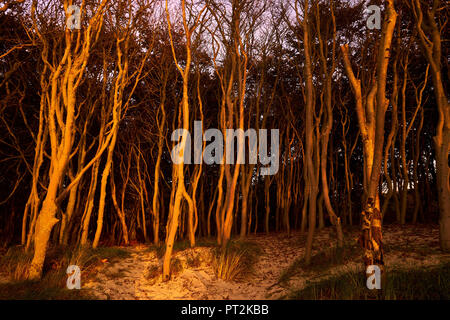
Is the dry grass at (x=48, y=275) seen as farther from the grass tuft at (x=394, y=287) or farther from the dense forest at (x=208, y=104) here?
the grass tuft at (x=394, y=287)

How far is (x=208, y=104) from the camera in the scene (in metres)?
15.2

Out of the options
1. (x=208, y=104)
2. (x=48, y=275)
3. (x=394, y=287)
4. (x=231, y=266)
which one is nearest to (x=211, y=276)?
(x=231, y=266)

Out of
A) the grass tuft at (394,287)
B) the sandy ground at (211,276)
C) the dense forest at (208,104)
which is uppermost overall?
the dense forest at (208,104)

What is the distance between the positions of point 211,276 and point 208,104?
10506mm

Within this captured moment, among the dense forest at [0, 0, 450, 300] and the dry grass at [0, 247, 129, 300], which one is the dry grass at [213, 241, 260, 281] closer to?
the dense forest at [0, 0, 450, 300]

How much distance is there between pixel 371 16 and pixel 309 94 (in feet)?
18.6

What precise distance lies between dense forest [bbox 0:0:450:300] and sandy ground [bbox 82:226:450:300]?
537 millimetres

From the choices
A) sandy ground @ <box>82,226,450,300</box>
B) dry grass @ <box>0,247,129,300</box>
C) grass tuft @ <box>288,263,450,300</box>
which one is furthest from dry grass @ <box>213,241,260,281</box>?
dry grass @ <box>0,247,129,300</box>

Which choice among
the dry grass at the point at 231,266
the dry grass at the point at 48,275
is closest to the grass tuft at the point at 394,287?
the dry grass at the point at 231,266

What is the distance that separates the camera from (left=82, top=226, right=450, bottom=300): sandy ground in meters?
5.67

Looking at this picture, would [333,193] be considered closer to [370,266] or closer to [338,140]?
[338,140]

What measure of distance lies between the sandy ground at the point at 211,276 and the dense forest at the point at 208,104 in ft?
1.76

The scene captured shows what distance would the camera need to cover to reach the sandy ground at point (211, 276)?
5672 mm

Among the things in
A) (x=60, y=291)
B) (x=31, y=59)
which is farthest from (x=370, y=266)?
(x=31, y=59)
